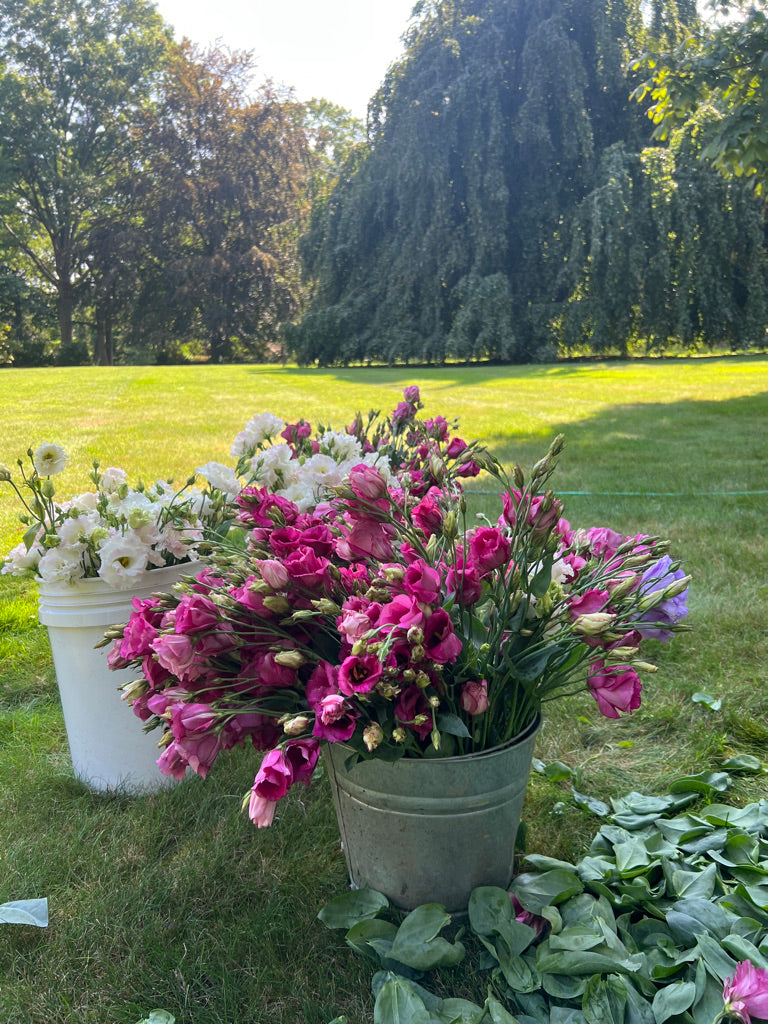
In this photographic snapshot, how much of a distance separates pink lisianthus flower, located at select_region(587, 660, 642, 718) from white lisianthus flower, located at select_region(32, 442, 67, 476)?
1073 millimetres

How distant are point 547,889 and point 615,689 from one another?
34 cm

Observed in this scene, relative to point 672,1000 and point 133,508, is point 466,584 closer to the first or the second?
point 672,1000

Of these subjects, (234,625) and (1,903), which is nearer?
(234,625)

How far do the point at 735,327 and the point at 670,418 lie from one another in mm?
7900

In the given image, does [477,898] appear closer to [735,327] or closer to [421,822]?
[421,822]

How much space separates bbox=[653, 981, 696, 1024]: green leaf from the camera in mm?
972

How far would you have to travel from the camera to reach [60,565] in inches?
57.9

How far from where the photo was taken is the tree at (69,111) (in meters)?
23.8

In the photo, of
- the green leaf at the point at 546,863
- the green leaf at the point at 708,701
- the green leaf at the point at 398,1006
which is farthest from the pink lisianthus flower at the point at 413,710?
the green leaf at the point at 708,701

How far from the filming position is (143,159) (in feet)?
83.3

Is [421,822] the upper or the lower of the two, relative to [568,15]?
lower

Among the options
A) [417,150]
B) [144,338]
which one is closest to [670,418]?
[417,150]

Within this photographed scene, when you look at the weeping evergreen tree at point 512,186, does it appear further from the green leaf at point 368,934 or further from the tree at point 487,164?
the green leaf at point 368,934

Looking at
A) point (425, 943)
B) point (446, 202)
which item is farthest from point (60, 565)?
point (446, 202)
